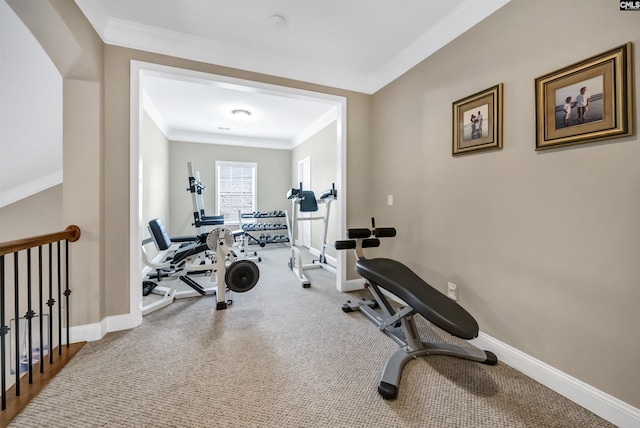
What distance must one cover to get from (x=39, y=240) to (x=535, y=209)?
3.22 m

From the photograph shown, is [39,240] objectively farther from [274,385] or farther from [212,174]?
[212,174]

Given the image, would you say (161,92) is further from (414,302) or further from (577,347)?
(577,347)

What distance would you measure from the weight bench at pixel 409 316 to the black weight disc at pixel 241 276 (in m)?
1.06

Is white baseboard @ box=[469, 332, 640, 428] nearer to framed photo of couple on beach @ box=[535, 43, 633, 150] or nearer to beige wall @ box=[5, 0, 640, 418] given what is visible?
beige wall @ box=[5, 0, 640, 418]

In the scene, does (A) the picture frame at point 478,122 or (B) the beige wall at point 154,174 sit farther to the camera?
(B) the beige wall at point 154,174

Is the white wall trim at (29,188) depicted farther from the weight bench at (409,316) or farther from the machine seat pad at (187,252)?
the weight bench at (409,316)

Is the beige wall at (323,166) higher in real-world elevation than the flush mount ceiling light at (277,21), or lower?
lower

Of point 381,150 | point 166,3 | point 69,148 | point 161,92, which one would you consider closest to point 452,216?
point 381,150

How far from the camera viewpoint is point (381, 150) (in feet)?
9.73

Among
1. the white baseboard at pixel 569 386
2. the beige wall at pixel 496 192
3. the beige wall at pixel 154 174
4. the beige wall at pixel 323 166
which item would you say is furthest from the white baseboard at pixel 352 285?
the beige wall at pixel 154 174

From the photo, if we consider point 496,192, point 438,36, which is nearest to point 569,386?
point 496,192

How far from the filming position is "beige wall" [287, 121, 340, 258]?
14.8 feet

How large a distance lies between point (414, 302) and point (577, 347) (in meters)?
0.92

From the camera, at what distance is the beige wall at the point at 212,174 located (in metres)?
5.78
